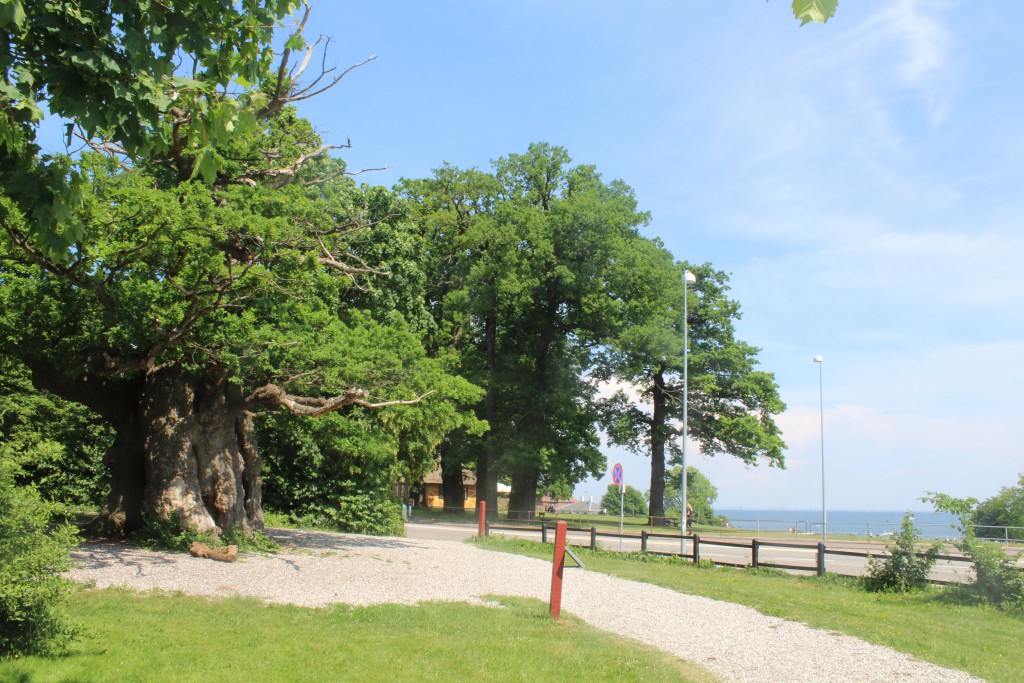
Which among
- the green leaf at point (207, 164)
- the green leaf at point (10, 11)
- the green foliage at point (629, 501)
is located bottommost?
the green foliage at point (629, 501)

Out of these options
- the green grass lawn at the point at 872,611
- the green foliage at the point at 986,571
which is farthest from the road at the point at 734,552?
the green foliage at the point at 986,571

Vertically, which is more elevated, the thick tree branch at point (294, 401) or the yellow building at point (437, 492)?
the thick tree branch at point (294, 401)

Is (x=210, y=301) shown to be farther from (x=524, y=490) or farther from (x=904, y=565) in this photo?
(x=524, y=490)

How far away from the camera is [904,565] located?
53.0 feet

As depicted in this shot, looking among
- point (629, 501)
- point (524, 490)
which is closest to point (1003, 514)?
point (524, 490)

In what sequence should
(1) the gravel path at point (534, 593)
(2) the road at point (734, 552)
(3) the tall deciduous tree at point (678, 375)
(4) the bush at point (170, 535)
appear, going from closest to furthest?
(1) the gravel path at point (534, 593) < (4) the bush at point (170, 535) < (2) the road at point (734, 552) < (3) the tall deciduous tree at point (678, 375)

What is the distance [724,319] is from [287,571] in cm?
3693

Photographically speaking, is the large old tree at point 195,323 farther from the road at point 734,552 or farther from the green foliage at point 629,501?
the green foliage at point 629,501

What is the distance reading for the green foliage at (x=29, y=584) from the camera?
6.95 m

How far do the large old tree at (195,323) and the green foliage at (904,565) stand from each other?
1080cm

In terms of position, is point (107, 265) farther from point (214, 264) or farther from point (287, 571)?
point (287, 571)

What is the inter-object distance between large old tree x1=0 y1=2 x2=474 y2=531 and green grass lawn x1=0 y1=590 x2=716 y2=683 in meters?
5.25

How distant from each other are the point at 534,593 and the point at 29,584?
8.82 metres

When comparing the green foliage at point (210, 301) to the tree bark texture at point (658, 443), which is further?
the tree bark texture at point (658, 443)
